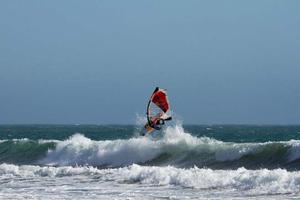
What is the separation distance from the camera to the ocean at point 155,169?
21.8 meters

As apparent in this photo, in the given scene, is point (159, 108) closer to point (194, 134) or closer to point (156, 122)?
point (156, 122)

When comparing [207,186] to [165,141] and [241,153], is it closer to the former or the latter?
[241,153]

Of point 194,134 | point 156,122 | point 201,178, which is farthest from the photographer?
point 194,134

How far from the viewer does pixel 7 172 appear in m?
30.0

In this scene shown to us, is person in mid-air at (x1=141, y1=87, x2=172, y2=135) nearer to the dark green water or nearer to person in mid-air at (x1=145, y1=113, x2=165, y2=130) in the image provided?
person in mid-air at (x1=145, y1=113, x2=165, y2=130)

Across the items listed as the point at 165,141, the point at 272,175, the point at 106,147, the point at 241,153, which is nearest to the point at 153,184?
the point at 272,175

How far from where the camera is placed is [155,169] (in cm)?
2594

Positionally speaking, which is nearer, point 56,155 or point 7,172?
point 7,172

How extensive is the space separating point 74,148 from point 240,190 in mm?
18834

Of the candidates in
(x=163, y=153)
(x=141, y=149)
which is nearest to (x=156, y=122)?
(x=163, y=153)

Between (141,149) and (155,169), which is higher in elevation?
(141,149)

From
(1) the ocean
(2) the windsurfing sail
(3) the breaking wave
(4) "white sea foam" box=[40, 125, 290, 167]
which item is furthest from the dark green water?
(2) the windsurfing sail

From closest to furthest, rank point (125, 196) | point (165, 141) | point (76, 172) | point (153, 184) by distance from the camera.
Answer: point (125, 196), point (153, 184), point (76, 172), point (165, 141)

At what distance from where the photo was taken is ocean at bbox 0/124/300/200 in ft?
71.4
